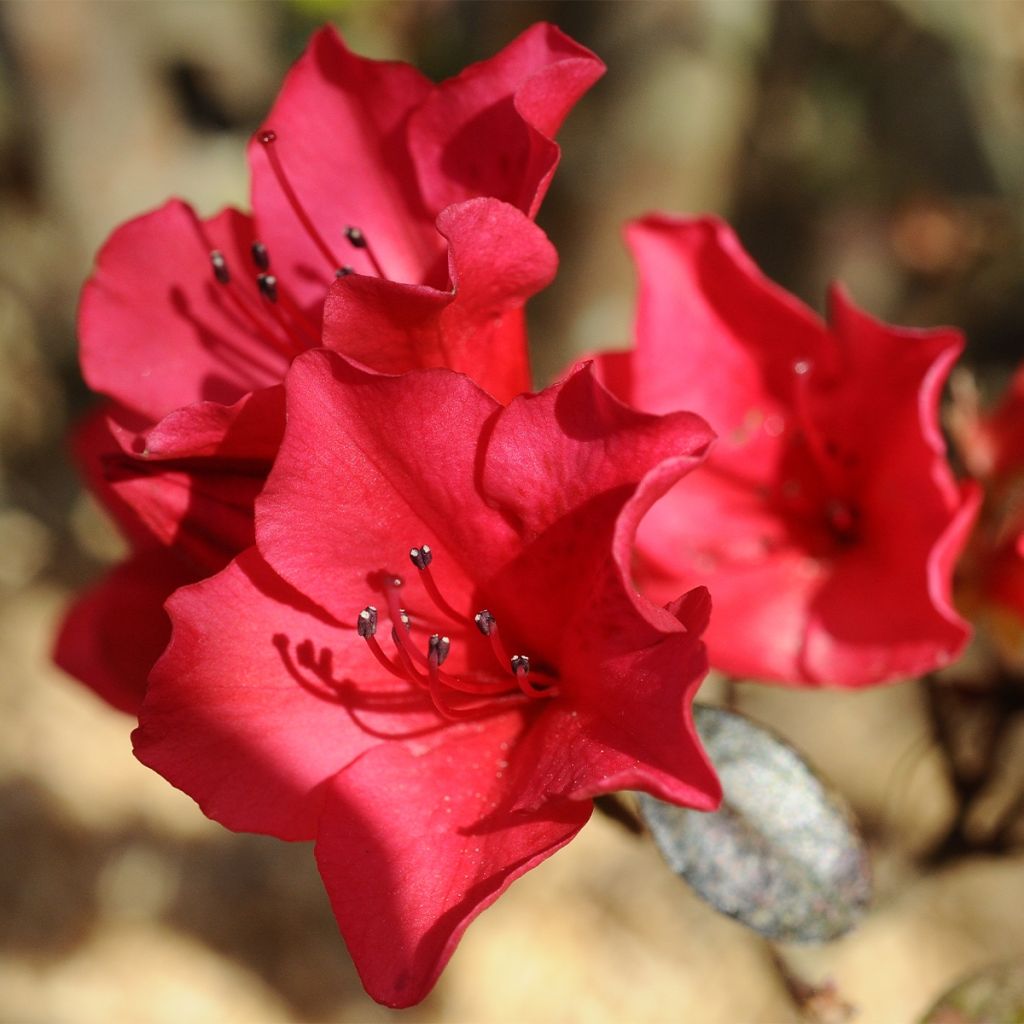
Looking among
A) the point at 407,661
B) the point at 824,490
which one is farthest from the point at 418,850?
the point at 824,490

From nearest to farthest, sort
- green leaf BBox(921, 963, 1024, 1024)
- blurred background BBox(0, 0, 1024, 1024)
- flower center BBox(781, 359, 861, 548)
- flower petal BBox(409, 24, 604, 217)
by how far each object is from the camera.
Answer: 1. flower petal BBox(409, 24, 604, 217)
2. green leaf BBox(921, 963, 1024, 1024)
3. flower center BBox(781, 359, 861, 548)
4. blurred background BBox(0, 0, 1024, 1024)

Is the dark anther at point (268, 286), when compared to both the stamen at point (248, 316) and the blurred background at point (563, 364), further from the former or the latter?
the blurred background at point (563, 364)

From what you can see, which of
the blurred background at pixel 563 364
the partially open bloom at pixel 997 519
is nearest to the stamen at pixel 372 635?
the partially open bloom at pixel 997 519

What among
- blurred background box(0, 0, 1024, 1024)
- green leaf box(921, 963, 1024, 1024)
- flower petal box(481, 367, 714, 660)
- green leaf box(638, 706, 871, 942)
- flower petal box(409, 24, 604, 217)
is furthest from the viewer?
blurred background box(0, 0, 1024, 1024)

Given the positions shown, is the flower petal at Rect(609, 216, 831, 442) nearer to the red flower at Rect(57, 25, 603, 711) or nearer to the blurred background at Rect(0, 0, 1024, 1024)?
the red flower at Rect(57, 25, 603, 711)

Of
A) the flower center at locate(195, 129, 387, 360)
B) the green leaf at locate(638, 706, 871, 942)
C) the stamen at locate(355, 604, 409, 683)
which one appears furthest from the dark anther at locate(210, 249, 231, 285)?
the green leaf at locate(638, 706, 871, 942)

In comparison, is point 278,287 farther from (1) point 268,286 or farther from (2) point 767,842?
(2) point 767,842
